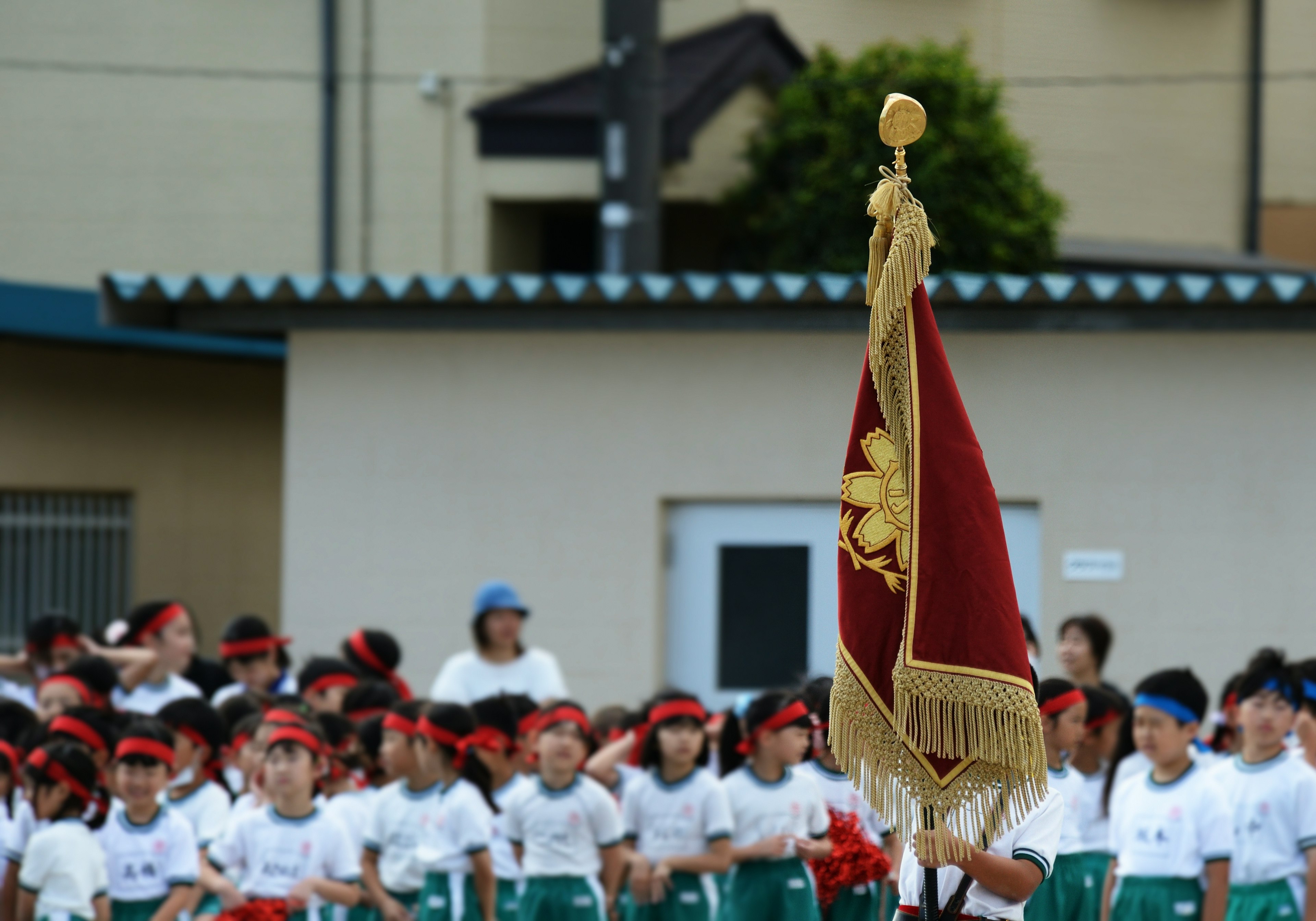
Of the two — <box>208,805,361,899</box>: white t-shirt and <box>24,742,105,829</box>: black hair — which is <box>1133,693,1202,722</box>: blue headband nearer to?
<box>208,805,361,899</box>: white t-shirt

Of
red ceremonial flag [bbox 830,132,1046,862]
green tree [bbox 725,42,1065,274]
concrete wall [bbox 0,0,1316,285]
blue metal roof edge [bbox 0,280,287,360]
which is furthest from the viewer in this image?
concrete wall [bbox 0,0,1316,285]

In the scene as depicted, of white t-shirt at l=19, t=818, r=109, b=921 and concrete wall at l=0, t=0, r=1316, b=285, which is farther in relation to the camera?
concrete wall at l=0, t=0, r=1316, b=285

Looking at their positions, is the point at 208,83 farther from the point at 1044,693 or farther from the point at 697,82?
the point at 1044,693

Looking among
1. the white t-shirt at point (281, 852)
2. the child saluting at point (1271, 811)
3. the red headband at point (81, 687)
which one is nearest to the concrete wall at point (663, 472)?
the red headband at point (81, 687)

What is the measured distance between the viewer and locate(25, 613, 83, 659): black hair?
26.9 ft

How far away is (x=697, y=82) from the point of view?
1457 cm

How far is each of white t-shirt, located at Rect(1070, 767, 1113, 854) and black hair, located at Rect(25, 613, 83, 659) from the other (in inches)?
182

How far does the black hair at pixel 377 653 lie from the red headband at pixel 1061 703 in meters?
3.84

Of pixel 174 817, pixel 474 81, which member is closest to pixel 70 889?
pixel 174 817

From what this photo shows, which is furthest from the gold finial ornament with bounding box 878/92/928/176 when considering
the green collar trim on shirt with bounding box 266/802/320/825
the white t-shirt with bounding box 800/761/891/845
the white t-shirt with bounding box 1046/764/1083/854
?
the green collar trim on shirt with bounding box 266/802/320/825

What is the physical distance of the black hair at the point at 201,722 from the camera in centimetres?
656

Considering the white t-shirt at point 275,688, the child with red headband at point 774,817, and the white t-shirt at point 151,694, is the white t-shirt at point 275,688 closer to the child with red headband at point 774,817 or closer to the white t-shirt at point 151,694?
the white t-shirt at point 151,694

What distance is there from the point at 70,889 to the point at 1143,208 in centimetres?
1326

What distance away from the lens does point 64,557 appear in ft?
41.9
